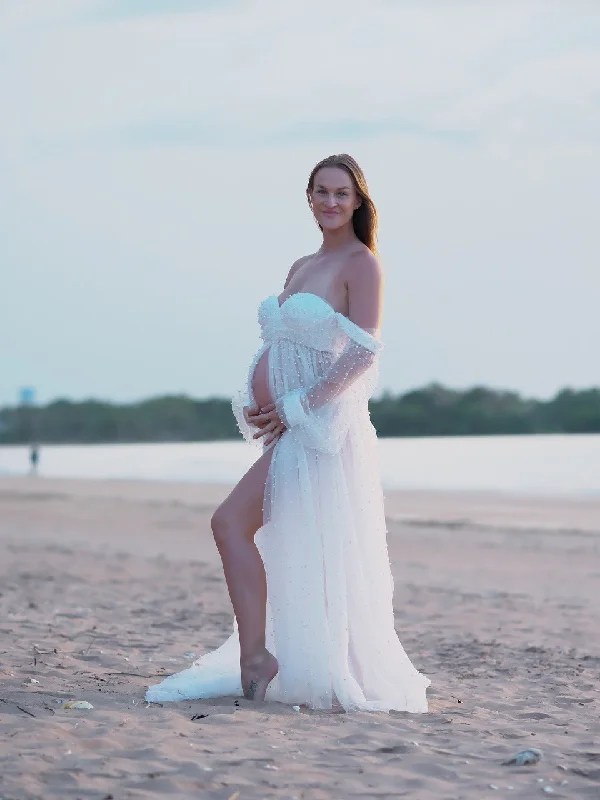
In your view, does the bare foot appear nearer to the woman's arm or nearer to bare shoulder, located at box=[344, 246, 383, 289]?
the woman's arm

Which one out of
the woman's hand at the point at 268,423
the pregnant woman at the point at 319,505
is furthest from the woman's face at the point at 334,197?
the woman's hand at the point at 268,423

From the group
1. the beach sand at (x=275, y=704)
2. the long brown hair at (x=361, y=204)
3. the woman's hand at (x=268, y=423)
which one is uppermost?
the long brown hair at (x=361, y=204)

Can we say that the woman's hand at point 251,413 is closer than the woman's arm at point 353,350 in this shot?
No

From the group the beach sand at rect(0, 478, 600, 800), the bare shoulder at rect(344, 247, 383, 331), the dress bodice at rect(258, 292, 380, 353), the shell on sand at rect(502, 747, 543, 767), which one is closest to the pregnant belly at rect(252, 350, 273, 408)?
the dress bodice at rect(258, 292, 380, 353)

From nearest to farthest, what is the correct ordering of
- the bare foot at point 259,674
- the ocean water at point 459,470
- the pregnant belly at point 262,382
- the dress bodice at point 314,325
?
the dress bodice at point 314,325 → the bare foot at point 259,674 → the pregnant belly at point 262,382 → the ocean water at point 459,470

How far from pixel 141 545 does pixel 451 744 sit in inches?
406

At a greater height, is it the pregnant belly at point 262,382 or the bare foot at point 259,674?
the pregnant belly at point 262,382

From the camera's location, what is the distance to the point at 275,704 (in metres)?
4.60

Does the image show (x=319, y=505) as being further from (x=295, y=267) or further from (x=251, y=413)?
(x=295, y=267)

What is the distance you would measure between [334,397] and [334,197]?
2.57ft

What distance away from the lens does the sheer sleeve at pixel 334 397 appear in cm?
453

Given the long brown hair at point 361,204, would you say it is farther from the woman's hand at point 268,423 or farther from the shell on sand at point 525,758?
the shell on sand at point 525,758

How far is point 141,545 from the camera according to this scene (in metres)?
14.1

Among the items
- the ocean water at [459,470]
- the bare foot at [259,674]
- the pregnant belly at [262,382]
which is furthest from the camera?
the ocean water at [459,470]
